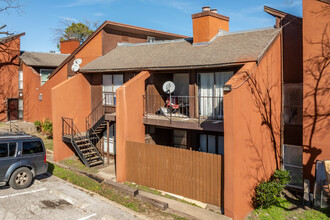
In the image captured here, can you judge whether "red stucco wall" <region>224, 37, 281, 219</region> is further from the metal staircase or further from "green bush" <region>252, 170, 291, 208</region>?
the metal staircase

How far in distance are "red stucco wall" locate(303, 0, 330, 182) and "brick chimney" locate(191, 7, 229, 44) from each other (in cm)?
476

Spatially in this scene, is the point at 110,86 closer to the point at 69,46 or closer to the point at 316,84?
the point at 316,84

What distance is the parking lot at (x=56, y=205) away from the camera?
9133 mm

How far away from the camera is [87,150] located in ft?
52.8

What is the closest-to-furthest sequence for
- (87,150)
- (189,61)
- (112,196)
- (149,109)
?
(112,196) → (189,61) → (149,109) → (87,150)

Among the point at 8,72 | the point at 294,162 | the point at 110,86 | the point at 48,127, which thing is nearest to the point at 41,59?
the point at 8,72

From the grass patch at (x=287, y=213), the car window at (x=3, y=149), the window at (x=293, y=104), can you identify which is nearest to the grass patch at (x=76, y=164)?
the car window at (x=3, y=149)

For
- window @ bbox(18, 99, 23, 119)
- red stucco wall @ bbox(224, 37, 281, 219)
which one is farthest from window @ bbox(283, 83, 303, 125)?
window @ bbox(18, 99, 23, 119)

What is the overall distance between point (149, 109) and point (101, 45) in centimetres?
633

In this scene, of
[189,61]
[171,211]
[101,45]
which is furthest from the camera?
[101,45]

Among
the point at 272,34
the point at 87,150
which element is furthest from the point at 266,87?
the point at 87,150

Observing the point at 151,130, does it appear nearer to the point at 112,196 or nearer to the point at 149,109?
the point at 149,109

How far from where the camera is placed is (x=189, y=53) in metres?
14.1

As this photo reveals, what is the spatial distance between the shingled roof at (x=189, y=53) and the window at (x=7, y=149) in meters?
6.21
